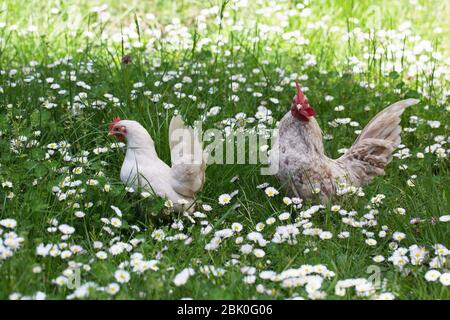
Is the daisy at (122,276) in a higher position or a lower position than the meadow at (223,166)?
lower

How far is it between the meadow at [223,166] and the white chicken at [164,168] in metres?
0.08

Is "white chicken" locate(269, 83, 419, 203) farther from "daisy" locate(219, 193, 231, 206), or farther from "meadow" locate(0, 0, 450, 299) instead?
"daisy" locate(219, 193, 231, 206)

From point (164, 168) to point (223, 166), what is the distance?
50 cm

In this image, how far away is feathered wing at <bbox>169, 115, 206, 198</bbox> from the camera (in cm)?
419

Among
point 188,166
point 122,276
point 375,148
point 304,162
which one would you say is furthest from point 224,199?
point 122,276

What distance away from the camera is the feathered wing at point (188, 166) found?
165 inches

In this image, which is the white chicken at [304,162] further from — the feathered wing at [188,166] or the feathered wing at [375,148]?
the feathered wing at [188,166]

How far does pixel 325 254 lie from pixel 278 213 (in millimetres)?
588

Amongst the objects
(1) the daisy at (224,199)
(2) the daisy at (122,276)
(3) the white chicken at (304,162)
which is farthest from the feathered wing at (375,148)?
(2) the daisy at (122,276)

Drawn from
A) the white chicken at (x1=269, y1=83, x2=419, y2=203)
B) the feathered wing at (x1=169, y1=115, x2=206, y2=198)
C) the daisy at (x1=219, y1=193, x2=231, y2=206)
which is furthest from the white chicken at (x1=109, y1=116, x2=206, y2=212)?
the white chicken at (x1=269, y1=83, x2=419, y2=203)

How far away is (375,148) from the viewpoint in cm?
466

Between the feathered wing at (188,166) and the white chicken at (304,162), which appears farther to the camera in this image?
the white chicken at (304,162)

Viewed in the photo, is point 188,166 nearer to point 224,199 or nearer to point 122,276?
point 224,199
